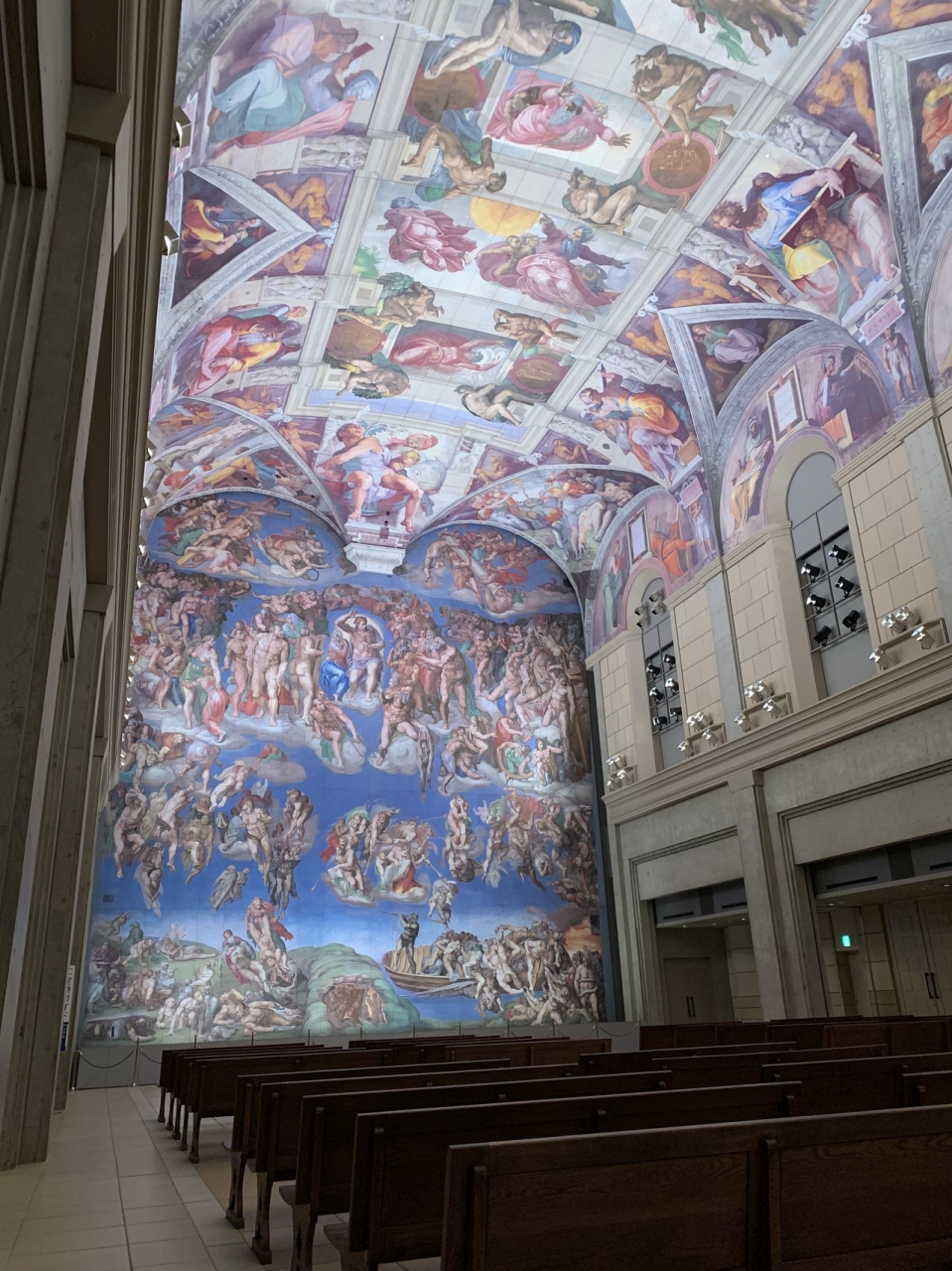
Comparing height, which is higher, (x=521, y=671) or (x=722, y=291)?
(x=722, y=291)

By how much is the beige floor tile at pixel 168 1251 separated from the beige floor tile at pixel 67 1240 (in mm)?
149

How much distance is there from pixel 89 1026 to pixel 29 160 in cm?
1711

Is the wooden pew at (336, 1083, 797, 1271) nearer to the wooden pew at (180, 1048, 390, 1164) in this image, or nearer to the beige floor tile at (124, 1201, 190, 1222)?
the beige floor tile at (124, 1201, 190, 1222)

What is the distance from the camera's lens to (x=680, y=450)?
19250 millimetres

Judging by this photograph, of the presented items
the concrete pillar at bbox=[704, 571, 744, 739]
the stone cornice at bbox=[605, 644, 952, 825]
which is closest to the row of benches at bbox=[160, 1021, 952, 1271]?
the stone cornice at bbox=[605, 644, 952, 825]

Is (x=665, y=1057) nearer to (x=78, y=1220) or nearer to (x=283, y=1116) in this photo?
(x=283, y=1116)

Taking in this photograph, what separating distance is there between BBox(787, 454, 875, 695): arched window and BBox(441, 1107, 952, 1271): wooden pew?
1262cm


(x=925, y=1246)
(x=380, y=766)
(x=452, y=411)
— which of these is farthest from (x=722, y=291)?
(x=925, y=1246)

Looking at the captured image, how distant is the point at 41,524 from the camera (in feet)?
11.7

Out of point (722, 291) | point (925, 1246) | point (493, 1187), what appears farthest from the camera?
point (722, 291)

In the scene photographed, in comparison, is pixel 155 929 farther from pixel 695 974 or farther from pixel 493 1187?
pixel 493 1187

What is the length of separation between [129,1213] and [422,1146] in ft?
10.6

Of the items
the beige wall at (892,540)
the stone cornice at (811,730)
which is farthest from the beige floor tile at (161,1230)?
the beige wall at (892,540)

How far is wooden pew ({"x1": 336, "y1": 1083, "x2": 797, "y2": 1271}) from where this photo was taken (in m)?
3.23
